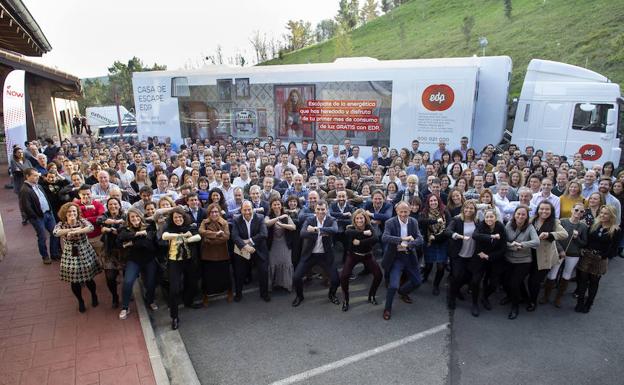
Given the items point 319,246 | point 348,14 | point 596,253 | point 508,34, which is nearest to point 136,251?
point 319,246

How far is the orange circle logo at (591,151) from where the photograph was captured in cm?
1016

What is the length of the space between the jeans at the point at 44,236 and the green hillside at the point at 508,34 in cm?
2509

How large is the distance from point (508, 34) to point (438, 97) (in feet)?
92.0

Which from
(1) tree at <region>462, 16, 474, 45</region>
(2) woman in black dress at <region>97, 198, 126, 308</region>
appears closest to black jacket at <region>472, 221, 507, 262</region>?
(2) woman in black dress at <region>97, 198, 126, 308</region>

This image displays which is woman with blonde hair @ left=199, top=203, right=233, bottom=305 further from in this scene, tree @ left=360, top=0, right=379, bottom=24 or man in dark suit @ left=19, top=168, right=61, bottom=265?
tree @ left=360, top=0, right=379, bottom=24

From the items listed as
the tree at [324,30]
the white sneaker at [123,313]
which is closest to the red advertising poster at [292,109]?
the white sneaker at [123,313]

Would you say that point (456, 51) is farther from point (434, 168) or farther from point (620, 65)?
point (434, 168)

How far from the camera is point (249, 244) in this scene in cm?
556

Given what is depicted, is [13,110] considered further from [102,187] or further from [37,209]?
[102,187]

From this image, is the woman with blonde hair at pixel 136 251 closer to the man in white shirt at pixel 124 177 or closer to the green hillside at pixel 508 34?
the man in white shirt at pixel 124 177

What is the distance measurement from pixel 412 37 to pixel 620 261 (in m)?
40.2

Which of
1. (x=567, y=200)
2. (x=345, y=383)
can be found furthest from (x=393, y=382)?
(x=567, y=200)

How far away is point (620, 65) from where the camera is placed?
826 inches

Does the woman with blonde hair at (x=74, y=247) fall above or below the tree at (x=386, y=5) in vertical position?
below
